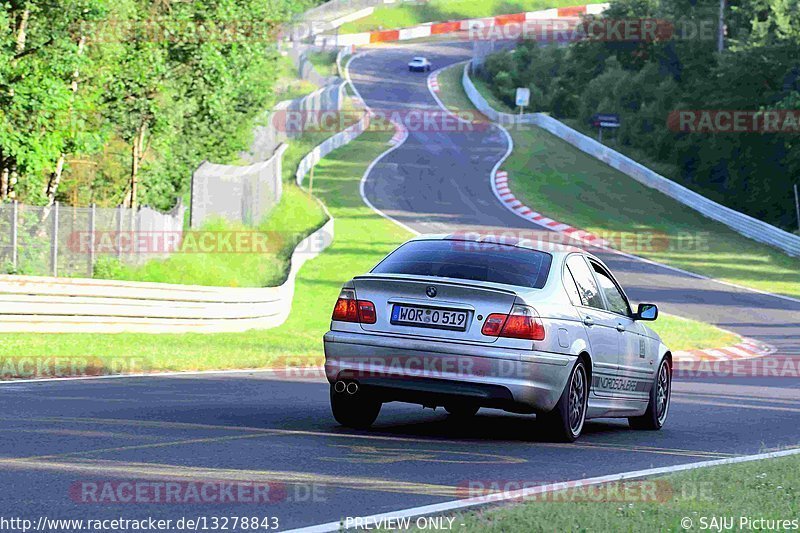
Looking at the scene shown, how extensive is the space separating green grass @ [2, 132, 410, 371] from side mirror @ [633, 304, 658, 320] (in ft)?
20.7

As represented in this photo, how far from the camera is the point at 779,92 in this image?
56.2 meters

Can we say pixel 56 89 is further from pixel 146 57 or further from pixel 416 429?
pixel 416 429

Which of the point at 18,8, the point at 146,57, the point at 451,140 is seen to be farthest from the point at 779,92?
the point at 18,8

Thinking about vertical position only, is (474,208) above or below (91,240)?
below

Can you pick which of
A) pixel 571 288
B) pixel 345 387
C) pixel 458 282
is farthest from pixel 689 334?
pixel 458 282

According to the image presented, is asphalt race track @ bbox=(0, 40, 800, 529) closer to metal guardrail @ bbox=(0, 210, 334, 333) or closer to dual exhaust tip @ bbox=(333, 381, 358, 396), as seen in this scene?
dual exhaust tip @ bbox=(333, 381, 358, 396)

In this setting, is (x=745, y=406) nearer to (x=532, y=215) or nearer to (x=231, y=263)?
(x=231, y=263)

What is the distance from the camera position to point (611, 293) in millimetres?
11359

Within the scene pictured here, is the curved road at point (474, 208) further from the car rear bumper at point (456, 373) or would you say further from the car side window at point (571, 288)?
the car rear bumper at point (456, 373)

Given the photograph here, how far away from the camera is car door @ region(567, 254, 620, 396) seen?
1032cm

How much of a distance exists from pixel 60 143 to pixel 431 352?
51.7 ft

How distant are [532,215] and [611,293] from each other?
3703cm

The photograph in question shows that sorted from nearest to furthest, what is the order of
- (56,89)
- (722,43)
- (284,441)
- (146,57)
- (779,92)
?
1. (284,441)
2. (56,89)
3. (146,57)
4. (779,92)
5. (722,43)

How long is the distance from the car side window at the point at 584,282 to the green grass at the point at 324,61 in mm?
87537
